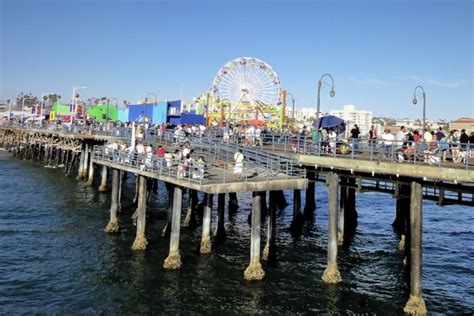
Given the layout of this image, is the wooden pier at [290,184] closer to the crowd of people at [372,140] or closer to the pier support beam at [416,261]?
the pier support beam at [416,261]

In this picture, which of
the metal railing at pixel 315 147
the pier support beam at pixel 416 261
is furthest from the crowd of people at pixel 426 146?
the pier support beam at pixel 416 261

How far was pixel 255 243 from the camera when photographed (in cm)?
1769

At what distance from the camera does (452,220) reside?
34812 millimetres

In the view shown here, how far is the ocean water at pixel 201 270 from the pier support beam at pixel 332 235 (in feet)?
1.26

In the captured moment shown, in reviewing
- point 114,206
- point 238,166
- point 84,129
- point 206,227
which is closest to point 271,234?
point 206,227

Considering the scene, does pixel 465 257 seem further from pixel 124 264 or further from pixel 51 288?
pixel 51 288

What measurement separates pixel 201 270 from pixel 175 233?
2014mm

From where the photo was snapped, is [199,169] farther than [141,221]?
No

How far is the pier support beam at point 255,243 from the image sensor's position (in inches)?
693

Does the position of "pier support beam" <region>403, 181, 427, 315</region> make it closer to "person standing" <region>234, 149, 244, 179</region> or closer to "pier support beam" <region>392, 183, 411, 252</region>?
"pier support beam" <region>392, 183, 411, 252</region>

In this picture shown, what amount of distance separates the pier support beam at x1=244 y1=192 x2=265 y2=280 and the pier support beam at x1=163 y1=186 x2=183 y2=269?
3.03 metres

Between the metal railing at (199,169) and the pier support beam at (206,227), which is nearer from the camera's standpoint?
the metal railing at (199,169)

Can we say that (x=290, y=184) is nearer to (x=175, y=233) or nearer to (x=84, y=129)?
(x=175, y=233)

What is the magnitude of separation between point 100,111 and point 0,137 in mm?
24764
